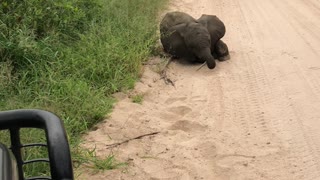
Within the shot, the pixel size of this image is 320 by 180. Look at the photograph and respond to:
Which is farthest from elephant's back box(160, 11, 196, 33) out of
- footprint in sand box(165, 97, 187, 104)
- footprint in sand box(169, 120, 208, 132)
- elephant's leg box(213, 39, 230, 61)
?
footprint in sand box(169, 120, 208, 132)

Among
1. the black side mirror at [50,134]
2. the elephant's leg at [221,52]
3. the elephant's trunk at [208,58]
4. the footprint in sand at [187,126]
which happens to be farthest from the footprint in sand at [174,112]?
the black side mirror at [50,134]

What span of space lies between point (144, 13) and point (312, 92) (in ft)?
9.71

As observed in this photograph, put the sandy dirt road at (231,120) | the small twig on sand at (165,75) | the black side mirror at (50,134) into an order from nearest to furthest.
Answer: the black side mirror at (50,134)
the sandy dirt road at (231,120)
the small twig on sand at (165,75)

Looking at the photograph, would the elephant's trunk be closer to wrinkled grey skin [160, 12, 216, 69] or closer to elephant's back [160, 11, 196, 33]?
wrinkled grey skin [160, 12, 216, 69]

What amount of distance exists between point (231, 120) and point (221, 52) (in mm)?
1718

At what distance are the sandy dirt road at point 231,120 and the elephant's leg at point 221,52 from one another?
125 mm

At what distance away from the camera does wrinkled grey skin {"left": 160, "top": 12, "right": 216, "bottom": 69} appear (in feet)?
18.7

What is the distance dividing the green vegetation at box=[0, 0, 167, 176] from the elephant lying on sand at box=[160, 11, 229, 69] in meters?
0.27

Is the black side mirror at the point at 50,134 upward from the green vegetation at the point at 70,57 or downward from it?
upward

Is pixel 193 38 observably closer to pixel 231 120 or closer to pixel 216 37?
pixel 216 37

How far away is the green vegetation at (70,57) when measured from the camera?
420 centimetres

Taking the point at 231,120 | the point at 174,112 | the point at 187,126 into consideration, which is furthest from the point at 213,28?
the point at 187,126

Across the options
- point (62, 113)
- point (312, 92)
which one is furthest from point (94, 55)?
point (312, 92)

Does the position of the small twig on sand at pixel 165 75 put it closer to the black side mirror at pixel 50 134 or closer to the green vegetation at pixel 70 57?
the green vegetation at pixel 70 57
